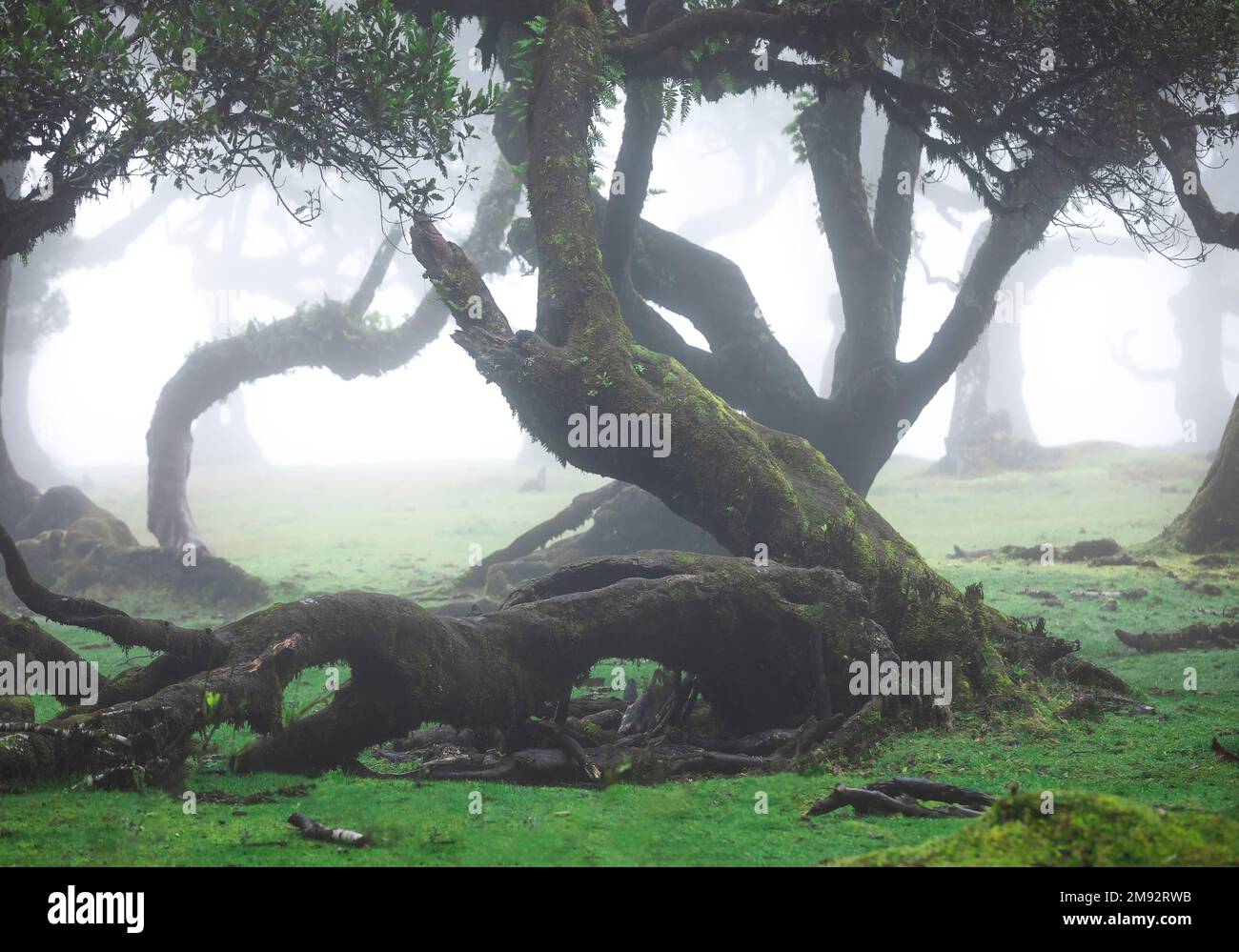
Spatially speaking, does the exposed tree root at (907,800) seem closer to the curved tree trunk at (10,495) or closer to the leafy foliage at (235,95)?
the leafy foliage at (235,95)

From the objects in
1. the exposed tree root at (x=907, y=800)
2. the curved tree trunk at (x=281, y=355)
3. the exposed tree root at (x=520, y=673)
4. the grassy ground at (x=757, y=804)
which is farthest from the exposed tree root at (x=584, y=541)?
the exposed tree root at (x=907, y=800)

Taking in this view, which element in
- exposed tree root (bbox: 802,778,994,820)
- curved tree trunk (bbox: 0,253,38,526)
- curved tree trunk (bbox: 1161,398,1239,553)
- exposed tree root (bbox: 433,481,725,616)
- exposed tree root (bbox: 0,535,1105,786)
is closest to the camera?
exposed tree root (bbox: 802,778,994,820)

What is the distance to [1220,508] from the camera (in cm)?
1994

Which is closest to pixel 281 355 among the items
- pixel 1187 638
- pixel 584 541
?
pixel 584 541

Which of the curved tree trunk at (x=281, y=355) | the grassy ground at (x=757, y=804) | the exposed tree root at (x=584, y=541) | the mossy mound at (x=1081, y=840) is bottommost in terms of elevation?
the grassy ground at (x=757, y=804)

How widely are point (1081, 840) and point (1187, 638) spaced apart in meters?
10.9

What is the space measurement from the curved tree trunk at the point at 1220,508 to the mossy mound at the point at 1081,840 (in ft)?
58.5

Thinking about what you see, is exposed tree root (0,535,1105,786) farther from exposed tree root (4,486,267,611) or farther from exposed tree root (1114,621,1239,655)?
exposed tree root (4,486,267,611)

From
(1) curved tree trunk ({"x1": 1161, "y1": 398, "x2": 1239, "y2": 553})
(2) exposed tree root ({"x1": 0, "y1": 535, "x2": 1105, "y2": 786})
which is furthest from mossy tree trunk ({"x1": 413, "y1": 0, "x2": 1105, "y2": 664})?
(1) curved tree trunk ({"x1": 1161, "y1": 398, "x2": 1239, "y2": 553})

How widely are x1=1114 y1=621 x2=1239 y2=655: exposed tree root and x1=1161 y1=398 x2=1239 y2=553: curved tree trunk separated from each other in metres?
7.06

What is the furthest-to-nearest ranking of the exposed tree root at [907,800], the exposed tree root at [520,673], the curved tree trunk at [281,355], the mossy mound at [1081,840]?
the curved tree trunk at [281,355], the exposed tree root at [520,673], the exposed tree root at [907,800], the mossy mound at [1081,840]

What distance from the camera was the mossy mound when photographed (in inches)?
165

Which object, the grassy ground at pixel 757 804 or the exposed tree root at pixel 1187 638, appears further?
the exposed tree root at pixel 1187 638

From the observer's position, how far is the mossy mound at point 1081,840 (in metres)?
4.20
